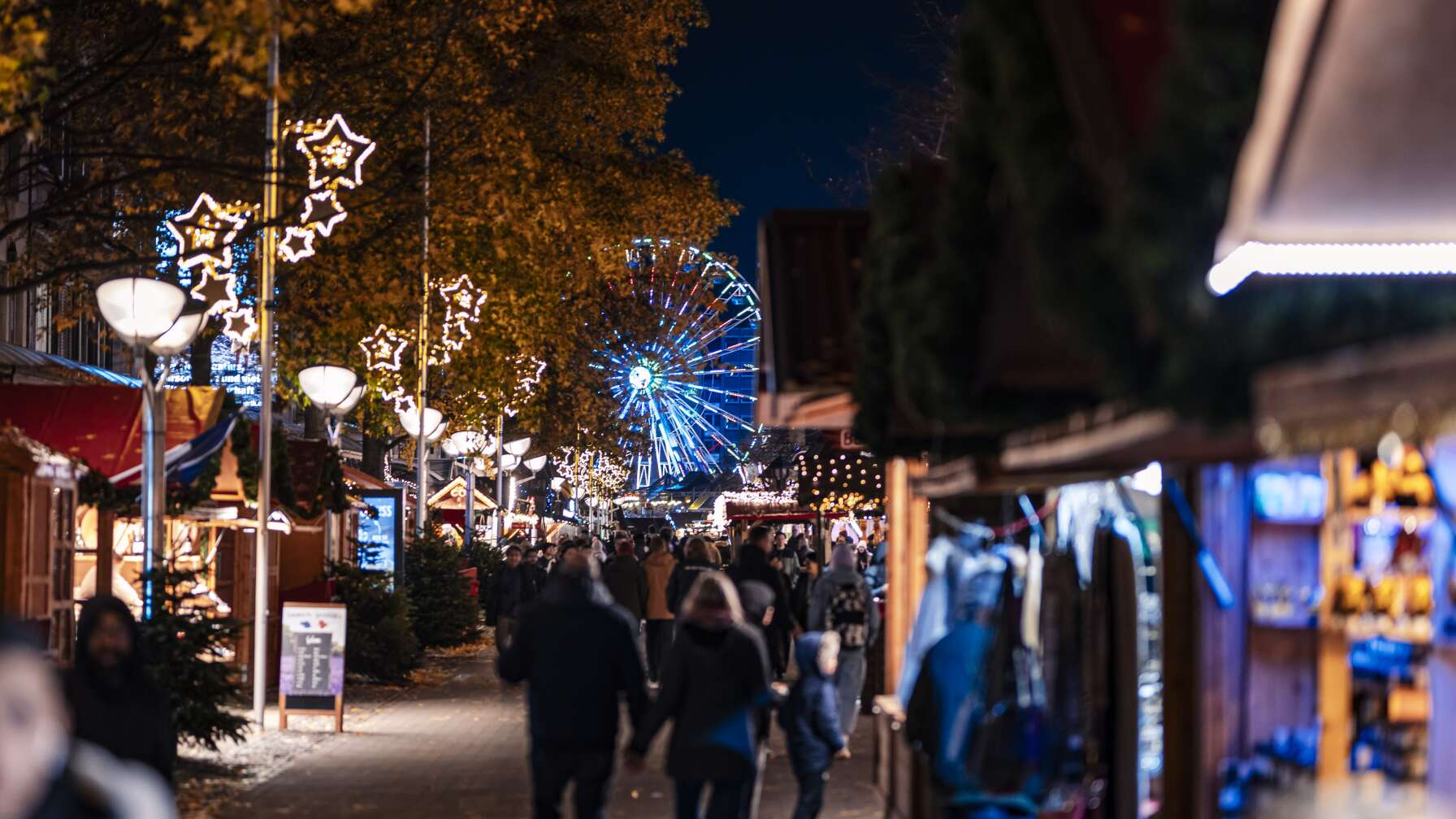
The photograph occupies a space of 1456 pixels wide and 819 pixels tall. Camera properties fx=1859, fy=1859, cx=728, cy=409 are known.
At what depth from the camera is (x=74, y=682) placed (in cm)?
796

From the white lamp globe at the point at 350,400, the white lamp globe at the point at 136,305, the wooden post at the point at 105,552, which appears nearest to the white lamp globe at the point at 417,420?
the white lamp globe at the point at 350,400

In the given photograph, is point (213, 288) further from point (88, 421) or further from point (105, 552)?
point (105, 552)

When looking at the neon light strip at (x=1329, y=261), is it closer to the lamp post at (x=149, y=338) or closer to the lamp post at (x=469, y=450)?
the lamp post at (x=149, y=338)

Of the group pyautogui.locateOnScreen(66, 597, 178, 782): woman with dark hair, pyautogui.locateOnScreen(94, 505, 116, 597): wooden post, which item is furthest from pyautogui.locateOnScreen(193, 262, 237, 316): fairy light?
pyautogui.locateOnScreen(66, 597, 178, 782): woman with dark hair

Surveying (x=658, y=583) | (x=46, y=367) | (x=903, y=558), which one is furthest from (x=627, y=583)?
(x=46, y=367)

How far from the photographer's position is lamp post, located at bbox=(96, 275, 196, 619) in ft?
48.1

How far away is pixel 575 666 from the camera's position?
29.4ft

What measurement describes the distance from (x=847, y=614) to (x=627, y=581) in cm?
716

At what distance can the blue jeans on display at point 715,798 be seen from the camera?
895 centimetres

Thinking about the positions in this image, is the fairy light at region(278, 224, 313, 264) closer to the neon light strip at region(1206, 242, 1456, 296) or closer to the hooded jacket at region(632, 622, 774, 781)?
the hooded jacket at region(632, 622, 774, 781)

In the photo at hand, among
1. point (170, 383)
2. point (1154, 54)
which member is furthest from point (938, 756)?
point (170, 383)

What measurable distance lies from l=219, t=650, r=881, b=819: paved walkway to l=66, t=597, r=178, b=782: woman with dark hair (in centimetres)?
464

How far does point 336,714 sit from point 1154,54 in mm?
14823

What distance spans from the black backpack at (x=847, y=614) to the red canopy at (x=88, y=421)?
7.17 m
